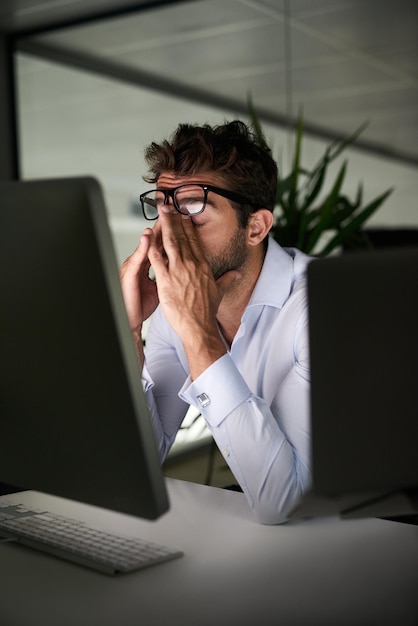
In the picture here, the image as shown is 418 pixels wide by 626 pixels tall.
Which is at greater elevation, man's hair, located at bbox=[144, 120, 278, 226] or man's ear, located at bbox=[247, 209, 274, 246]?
man's hair, located at bbox=[144, 120, 278, 226]

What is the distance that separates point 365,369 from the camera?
0.90 metres

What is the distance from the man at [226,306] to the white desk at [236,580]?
17cm

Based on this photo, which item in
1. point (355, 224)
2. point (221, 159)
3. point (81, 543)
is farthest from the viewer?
point (355, 224)

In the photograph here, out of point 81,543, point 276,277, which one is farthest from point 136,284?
point 81,543

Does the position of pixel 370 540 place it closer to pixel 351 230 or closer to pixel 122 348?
pixel 122 348

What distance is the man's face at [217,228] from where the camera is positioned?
1.87 meters

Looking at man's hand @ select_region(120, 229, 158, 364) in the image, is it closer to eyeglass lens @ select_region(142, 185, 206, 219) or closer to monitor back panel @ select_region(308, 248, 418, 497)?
eyeglass lens @ select_region(142, 185, 206, 219)

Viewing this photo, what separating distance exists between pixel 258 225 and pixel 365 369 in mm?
1122

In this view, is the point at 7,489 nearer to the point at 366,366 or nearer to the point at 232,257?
the point at 232,257

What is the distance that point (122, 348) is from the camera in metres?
0.90

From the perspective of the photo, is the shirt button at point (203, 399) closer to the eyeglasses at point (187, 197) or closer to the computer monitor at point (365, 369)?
the eyeglasses at point (187, 197)

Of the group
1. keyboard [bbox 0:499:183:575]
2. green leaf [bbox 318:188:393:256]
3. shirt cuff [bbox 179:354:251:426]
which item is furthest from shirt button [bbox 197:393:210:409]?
green leaf [bbox 318:188:393:256]

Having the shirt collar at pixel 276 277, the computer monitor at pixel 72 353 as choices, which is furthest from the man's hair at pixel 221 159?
the computer monitor at pixel 72 353

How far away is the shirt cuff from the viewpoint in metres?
1.49
